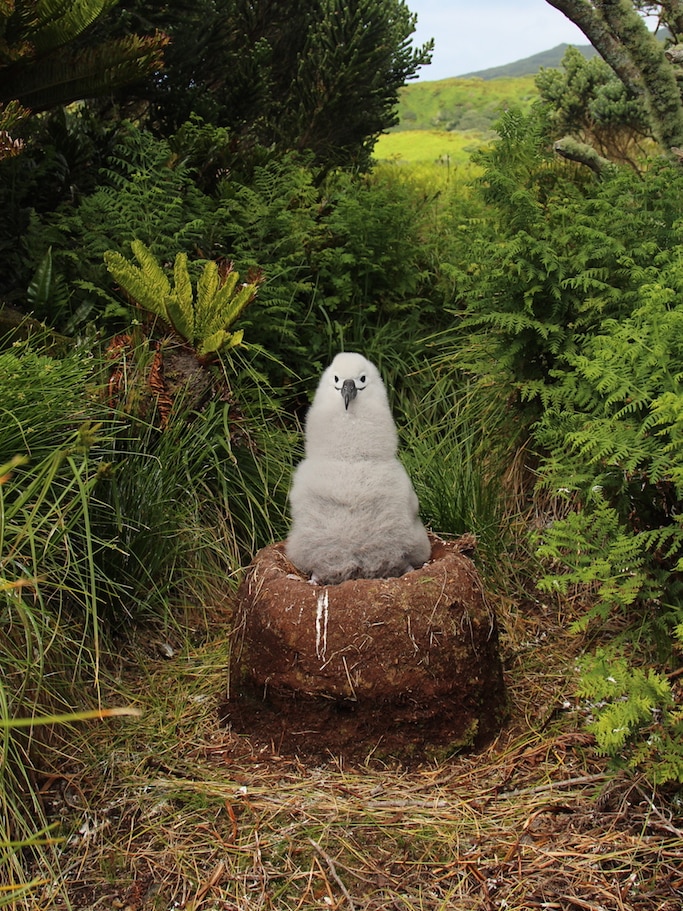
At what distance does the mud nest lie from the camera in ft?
10.3

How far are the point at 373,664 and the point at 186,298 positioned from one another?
82.9 inches

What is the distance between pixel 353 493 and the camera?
3.24m

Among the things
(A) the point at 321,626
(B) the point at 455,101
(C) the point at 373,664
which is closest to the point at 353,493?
(A) the point at 321,626

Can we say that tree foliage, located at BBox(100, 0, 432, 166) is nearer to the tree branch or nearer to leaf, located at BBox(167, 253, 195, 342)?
the tree branch

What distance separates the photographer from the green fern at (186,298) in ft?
13.9

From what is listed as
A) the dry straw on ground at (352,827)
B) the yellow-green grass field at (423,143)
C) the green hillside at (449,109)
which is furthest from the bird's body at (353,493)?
the green hillside at (449,109)

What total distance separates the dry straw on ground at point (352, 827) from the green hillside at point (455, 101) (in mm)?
18424

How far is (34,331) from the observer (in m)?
4.44

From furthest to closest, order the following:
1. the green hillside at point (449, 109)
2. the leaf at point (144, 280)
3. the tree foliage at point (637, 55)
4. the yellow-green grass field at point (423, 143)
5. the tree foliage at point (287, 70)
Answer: the green hillside at point (449, 109), the yellow-green grass field at point (423, 143), the tree foliage at point (287, 70), the tree foliage at point (637, 55), the leaf at point (144, 280)

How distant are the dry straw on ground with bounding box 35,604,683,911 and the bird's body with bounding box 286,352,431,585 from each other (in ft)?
2.46

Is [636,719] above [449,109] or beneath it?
beneath

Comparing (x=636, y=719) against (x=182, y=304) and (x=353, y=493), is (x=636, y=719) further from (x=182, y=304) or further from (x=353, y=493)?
(x=182, y=304)

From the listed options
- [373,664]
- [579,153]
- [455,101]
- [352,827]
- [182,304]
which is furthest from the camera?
[455,101]

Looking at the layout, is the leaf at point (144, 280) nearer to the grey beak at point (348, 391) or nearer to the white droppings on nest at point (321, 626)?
the grey beak at point (348, 391)
